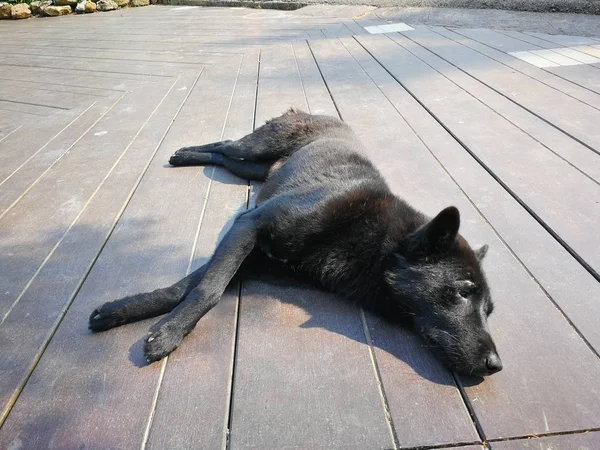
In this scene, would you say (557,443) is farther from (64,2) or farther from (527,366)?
(64,2)

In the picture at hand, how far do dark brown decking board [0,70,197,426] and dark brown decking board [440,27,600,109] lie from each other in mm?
3318

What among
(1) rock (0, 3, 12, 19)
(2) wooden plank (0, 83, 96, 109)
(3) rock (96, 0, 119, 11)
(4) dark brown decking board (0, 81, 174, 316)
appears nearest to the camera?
(4) dark brown decking board (0, 81, 174, 316)

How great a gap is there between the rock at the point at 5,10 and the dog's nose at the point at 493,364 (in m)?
10.2

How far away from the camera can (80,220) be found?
2459 millimetres

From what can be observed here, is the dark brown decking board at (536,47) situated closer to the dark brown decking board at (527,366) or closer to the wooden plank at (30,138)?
the dark brown decking board at (527,366)

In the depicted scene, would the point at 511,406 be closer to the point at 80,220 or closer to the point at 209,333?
the point at 209,333

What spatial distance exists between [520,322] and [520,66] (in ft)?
11.9

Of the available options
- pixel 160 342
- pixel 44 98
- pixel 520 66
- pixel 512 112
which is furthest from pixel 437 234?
pixel 44 98

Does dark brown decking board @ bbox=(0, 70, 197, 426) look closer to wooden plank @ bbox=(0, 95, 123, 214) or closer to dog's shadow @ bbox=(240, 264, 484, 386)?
wooden plank @ bbox=(0, 95, 123, 214)

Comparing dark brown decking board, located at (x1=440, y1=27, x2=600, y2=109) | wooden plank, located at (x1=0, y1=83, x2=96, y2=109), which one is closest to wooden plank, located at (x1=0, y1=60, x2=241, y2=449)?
wooden plank, located at (x1=0, y1=83, x2=96, y2=109)

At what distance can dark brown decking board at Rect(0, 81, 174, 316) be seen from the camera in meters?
2.11

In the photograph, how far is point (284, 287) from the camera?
6.65 ft

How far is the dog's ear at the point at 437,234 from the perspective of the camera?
1.72 metres

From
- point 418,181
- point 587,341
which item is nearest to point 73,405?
point 587,341
